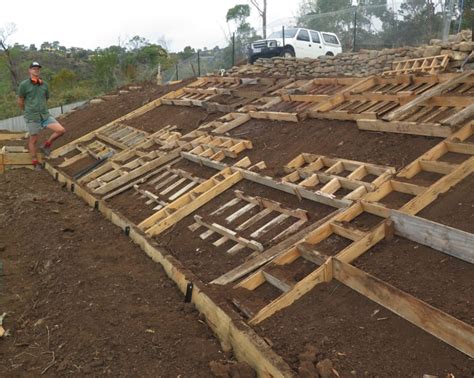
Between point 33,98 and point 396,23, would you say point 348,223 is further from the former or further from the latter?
point 396,23

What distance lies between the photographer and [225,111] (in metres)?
10.9

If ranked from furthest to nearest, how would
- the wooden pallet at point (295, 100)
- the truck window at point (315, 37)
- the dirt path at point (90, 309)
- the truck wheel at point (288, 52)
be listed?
1. the truck window at point (315, 37)
2. the truck wheel at point (288, 52)
3. the wooden pallet at point (295, 100)
4. the dirt path at point (90, 309)

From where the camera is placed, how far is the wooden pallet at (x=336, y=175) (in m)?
5.31

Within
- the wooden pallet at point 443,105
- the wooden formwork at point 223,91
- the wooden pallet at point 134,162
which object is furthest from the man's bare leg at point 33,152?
the wooden pallet at point 443,105

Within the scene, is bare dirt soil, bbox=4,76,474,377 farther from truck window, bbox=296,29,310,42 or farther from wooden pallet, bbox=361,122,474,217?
truck window, bbox=296,29,310,42

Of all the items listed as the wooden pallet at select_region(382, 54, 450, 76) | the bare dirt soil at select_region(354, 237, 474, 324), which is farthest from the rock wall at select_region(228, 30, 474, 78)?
the bare dirt soil at select_region(354, 237, 474, 324)

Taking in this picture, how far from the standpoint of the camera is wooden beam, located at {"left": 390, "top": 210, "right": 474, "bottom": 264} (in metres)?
3.75

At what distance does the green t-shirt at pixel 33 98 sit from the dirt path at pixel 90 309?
339 cm

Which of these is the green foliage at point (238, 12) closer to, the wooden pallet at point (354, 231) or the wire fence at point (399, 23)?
the wire fence at point (399, 23)

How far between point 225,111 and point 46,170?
4.47m

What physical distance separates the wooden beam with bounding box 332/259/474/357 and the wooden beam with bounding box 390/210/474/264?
27.1 inches

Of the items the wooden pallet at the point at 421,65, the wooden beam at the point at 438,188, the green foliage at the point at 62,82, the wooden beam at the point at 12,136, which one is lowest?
the wooden beam at the point at 12,136

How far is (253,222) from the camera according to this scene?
5613mm

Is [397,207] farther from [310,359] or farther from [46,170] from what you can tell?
[46,170]
